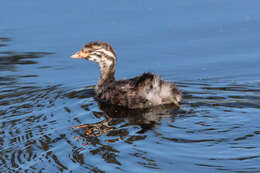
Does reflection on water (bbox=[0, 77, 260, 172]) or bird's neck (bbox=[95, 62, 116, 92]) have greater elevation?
bird's neck (bbox=[95, 62, 116, 92])

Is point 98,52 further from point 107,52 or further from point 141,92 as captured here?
point 141,92

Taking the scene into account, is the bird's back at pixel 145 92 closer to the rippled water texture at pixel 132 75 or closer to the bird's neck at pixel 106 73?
the rippled water texture at pixel 132 75

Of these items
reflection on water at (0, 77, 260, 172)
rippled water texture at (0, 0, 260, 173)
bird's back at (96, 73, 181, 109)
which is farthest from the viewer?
bird's back at (96, 73, 181, 109)

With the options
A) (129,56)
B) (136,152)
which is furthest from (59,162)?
(129,56)

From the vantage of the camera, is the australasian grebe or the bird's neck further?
the bird's neck

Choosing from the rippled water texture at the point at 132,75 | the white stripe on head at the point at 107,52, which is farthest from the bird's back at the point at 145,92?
the white stripe on head at the point at 107,52

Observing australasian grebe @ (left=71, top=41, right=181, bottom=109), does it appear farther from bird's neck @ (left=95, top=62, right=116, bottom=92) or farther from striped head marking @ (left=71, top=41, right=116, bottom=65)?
striped head marking @ (left=71, top=41, right=116, bottom=65)

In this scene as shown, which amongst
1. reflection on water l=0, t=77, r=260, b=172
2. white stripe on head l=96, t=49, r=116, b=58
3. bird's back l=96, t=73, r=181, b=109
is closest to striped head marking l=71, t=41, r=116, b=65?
white stripe on head l=96, t=49, r=116, b=58

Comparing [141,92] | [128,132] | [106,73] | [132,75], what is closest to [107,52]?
[106,73]

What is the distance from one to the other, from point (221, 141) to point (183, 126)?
83cm

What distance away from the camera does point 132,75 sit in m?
11.9

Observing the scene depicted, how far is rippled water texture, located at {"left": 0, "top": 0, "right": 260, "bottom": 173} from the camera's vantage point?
7363 millimetres

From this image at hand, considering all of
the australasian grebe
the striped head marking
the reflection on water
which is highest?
the striped head marking

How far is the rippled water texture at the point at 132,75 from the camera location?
7363 millimetres
